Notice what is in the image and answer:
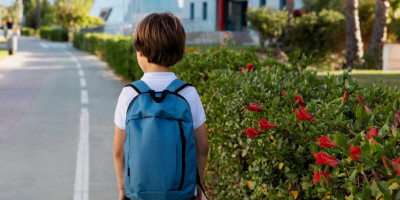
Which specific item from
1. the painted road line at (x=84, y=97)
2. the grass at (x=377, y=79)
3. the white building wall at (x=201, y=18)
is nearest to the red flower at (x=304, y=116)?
the grass at (x=377, y=79)

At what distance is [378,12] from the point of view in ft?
55.8

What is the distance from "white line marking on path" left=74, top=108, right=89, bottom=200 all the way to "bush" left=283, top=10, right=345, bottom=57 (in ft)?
49.1

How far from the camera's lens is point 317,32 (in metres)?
22.7

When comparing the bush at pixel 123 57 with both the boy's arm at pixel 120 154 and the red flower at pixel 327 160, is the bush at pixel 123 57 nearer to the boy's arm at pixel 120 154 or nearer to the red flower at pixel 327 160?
the boy's arm at pixel 120 154

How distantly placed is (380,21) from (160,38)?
16.1m

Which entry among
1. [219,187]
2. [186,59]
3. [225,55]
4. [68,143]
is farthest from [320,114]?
[68,143]

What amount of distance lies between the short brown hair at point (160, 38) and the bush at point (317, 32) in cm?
2009

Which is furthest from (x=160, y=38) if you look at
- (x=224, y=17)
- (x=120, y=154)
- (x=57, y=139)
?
(x=224, y=17)

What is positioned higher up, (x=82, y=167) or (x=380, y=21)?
(x=380, y=21)

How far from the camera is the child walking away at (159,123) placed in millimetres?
2322

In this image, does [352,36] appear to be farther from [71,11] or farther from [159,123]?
[71,11]

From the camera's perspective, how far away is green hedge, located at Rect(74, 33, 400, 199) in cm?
202

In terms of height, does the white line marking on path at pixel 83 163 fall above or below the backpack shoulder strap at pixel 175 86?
below

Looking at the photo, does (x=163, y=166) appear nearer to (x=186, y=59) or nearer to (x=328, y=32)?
(x=186, y=59)
